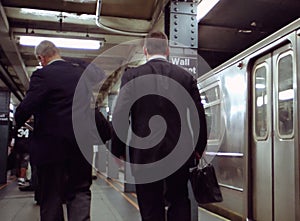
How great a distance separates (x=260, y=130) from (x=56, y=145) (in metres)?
2.35

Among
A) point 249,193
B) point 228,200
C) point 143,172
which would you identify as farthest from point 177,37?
point 228,200

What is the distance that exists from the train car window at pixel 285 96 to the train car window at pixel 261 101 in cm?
27

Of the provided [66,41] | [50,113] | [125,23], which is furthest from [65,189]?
[66,41]

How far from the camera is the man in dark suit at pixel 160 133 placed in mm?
2311

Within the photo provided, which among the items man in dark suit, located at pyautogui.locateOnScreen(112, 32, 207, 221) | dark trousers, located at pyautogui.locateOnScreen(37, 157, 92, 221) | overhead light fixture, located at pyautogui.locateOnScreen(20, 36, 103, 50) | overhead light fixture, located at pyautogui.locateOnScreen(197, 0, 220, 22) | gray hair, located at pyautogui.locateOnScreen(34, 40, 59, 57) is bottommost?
dark trousers, located at pyautogui.locateOnScreen(37, 157, 92, 221)

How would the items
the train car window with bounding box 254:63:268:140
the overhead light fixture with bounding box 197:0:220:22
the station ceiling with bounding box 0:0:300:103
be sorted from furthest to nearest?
the overhead light fixture with bounding box 197:0:220:22 < the station ceiling with bounding box 0:0:300:103 < the train car window with bounding box 254:63:268:140

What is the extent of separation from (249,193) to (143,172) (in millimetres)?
2227

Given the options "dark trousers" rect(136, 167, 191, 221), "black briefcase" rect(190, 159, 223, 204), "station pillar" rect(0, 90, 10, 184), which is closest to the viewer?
"dark trousers" rect(136, 167, 191, 221)

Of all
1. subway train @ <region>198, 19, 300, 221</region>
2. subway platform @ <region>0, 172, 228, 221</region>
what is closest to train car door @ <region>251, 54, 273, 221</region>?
subway train @ <region>198, 19, 300, 221</region>

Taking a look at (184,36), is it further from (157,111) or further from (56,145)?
(56,145)

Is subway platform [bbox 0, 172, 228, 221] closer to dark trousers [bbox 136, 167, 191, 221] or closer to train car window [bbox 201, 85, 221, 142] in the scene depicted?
train car window [bbox 201, 85, 221, 142]

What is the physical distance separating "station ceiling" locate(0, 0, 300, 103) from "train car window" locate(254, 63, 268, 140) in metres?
1.29

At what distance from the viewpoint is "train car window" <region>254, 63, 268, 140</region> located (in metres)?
3.93

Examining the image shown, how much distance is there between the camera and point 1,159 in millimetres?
10320
